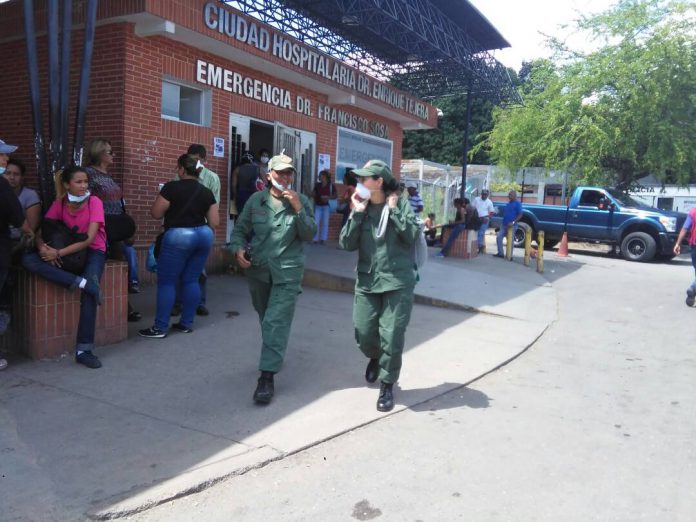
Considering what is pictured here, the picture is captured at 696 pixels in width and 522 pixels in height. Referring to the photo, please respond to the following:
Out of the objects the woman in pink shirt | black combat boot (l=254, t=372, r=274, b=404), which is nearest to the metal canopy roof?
the woman in pink shirt

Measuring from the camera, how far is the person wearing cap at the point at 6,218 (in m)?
4.17

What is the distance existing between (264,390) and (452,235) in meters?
8.50

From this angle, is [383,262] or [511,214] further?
[511,214]

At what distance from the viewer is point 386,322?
13.5 ft

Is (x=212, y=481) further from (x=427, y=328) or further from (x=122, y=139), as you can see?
(x=122, y=139)

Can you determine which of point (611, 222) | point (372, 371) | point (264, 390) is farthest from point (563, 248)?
point (264, 390)

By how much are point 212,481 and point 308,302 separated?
15.1 feet

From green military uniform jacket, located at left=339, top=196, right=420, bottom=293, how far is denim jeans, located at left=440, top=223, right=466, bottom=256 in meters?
7.96

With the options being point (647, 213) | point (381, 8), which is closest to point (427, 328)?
point (381, 8)

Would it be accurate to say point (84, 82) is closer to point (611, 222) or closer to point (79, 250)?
point (79, 250)

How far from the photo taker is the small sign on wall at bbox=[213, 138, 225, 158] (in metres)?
9.07

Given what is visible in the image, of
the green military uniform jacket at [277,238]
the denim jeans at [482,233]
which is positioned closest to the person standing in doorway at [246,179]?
the green military uniform jacket at [277,238]

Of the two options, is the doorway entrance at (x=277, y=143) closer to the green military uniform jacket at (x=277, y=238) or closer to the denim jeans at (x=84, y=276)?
the denim jeans at (x=84, y=276)

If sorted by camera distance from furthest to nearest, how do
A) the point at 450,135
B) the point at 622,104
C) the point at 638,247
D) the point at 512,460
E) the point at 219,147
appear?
the point at 450,135, the point at 622,104, the point at 638,247, the point at 219,147, the point at 512,460
